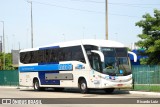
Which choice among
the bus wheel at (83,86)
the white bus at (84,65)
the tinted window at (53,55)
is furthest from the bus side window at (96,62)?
the bus wheel at (83,86)

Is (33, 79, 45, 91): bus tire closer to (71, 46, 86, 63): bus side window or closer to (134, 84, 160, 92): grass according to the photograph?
(71, 46, 86, 63): bus side window

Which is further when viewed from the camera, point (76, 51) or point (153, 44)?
point (153, 44)

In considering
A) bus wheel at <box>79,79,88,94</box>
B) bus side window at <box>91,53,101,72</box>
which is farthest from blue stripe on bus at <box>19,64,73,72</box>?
bus side window at <box>91,53,101,72</box>

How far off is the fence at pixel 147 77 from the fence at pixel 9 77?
64.6 feet

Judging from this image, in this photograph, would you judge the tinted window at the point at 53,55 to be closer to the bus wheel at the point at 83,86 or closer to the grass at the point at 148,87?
the bus wheel at the point at 83,86

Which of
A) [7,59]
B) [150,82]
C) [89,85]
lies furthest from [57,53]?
[7,59]

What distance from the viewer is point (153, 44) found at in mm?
34125

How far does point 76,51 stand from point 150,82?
547 centimetres

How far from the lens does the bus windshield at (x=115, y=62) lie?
25.9 meters

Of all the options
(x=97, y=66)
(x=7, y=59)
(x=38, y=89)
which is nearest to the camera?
(x=97, y=66)

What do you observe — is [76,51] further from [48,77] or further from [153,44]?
[153,44]

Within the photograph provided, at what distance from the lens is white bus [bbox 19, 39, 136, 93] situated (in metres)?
25.9

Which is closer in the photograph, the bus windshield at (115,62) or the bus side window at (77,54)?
the bus windshield at (115,62)

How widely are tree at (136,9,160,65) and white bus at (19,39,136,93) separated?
23.0 feet
